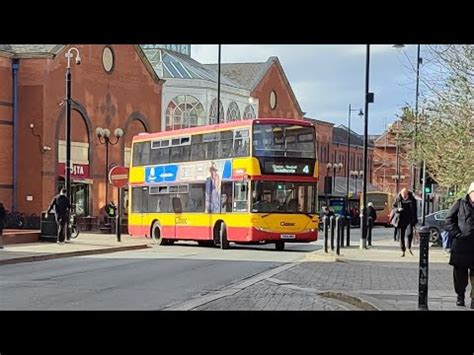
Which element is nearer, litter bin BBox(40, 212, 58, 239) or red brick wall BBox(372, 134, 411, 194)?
litter bin BBox(40, 212, 58, 239)

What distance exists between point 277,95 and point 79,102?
7.65 meters

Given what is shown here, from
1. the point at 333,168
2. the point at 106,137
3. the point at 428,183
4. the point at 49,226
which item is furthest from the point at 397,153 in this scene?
the point at 49,226

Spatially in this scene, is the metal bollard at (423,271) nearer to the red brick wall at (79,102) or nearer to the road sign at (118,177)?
the red brick wall at (79,102)

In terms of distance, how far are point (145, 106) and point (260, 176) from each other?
12.1m

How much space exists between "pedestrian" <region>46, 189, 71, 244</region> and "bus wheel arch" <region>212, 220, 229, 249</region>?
4665mm

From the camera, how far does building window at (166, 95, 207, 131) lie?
3462cm

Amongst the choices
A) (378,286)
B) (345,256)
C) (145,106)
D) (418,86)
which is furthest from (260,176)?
(145,106)

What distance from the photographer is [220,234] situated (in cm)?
2431

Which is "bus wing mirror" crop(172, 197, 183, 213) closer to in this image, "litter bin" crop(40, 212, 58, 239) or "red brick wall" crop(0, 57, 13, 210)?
"litter bin" crop(40, 212, 58, 239)

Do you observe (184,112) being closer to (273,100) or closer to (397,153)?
(397,153)

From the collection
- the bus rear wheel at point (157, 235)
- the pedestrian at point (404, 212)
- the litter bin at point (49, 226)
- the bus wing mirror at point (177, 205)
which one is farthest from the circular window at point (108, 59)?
the pedestrian at point (404, 212)

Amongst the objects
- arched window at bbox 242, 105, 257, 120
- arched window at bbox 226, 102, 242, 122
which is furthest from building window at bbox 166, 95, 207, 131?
arched window at bbox 242, 105, 257, 120

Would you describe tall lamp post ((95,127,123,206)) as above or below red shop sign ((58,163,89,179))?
above
